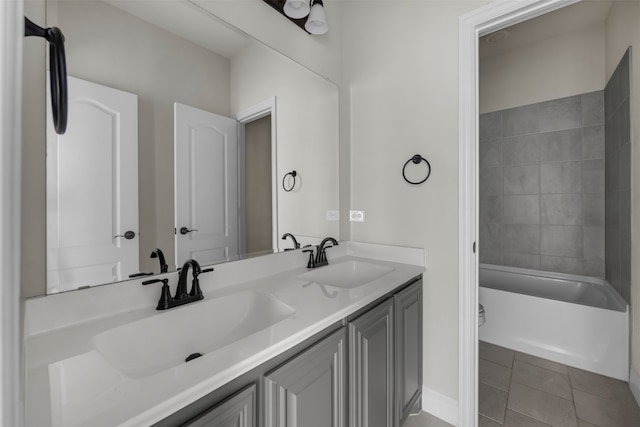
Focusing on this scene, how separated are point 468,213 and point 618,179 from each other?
62.9 inches

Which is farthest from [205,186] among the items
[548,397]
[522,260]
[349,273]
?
[522,260]

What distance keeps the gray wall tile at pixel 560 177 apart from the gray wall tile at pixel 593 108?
1.23 ft

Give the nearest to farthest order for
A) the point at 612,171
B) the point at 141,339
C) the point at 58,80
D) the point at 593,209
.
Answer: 1. the point at 58,80
2. the point at 141,339
3. the point at 612,171
4. the point at 593,209

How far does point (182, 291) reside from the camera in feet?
3.62

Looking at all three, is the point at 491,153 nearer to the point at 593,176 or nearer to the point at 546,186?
the point at 546,186

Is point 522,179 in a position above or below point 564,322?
above

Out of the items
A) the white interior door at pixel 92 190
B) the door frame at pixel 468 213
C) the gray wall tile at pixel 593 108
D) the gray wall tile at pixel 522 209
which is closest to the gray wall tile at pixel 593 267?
the gray wall tile at pixel 522 209

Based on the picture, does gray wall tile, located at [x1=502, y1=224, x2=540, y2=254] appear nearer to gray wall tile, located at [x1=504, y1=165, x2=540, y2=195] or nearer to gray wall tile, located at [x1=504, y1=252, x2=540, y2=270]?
gray wall tile, located at [x1=504, y1=252, x2=540, y2=270]

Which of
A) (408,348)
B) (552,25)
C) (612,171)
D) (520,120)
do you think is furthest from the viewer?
(520,120)

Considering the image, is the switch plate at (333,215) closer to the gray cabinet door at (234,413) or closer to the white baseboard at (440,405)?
the white baseboard at (440,405)

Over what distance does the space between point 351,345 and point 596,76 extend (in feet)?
10.6

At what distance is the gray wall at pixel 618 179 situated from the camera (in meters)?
2.02

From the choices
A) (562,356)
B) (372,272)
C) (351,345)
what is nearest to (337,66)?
(372,272)

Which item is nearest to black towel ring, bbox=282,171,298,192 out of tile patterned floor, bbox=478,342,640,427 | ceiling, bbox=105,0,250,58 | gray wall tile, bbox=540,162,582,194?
ceiling, bbox=105,0,250,58
